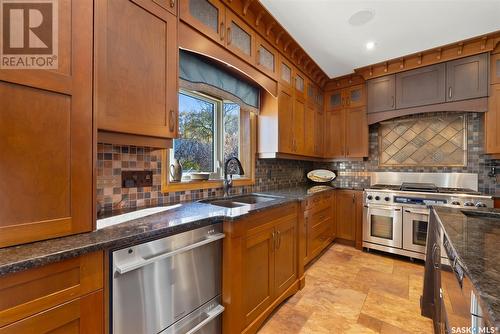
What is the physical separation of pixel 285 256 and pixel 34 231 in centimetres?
166

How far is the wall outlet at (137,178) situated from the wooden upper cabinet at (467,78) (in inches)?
141

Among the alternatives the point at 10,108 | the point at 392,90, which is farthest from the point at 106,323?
the point at 392,90

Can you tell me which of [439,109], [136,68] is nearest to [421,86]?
[439,109]

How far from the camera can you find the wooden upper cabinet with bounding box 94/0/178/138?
3.47 ft

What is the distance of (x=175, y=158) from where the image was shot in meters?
1.90

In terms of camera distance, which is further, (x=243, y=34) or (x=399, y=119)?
(x=399, y=119)

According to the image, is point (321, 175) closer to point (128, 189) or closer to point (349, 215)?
point (349, 215)

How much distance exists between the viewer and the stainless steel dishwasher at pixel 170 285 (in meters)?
0.91

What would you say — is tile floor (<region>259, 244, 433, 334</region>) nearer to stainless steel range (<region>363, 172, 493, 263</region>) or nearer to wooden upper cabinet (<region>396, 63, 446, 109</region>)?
stainless steel range (<region>363, 172, 493, 263</region>)

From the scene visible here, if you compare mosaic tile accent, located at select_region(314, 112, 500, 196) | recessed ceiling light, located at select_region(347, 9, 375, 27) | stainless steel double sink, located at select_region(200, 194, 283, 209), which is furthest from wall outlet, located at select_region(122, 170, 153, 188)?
mosaic tile accent, located at select_region(314, 112, 500, 196)

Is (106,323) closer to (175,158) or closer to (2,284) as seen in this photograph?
(2,284)

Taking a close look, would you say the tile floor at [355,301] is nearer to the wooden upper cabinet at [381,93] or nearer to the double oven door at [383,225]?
the double oven door at [383,225]

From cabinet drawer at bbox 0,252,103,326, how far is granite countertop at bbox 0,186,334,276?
0.16 feet

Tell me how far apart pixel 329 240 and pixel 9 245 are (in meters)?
3.31
